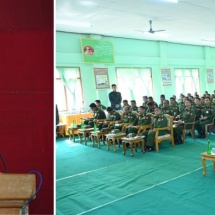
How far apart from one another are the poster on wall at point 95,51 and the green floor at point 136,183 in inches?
145

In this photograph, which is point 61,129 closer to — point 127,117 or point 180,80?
point 127,117

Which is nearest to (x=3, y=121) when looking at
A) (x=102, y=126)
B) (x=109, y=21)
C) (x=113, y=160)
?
(x=113, y=160)

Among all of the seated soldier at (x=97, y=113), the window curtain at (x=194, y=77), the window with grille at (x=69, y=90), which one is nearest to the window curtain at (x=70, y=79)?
→ the window with grille at (x=69, y=90)

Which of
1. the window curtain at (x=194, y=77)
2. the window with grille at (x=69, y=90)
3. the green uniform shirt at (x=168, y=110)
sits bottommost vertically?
the green uniform shirt at (x=168, y=110)

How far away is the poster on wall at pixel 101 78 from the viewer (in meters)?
8.66

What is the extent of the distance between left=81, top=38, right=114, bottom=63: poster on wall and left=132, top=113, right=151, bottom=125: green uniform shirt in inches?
113

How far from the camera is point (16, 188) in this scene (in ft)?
6.19

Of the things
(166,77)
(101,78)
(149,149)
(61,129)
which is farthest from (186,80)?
(149,149)

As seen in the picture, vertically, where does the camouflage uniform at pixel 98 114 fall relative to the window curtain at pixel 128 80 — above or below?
below

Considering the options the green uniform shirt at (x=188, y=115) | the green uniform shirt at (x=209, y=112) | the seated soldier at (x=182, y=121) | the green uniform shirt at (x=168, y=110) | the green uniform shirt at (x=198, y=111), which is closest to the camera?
the seated soldier at (x=182, y=121)

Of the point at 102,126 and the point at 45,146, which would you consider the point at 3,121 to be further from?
the point at 102,126

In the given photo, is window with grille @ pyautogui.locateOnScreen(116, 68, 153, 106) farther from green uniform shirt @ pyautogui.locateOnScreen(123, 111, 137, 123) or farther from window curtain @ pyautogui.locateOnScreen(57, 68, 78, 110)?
green uniform shirt @ pyautogui.locateOnScreen(123, 111, 137, 123)

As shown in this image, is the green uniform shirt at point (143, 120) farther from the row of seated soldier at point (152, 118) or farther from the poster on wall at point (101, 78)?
the poster on wall at point (101, 78)

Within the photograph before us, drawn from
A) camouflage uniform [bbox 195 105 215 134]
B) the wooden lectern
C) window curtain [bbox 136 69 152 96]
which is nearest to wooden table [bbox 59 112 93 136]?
window curtain [bbox 136 69 152 96]
